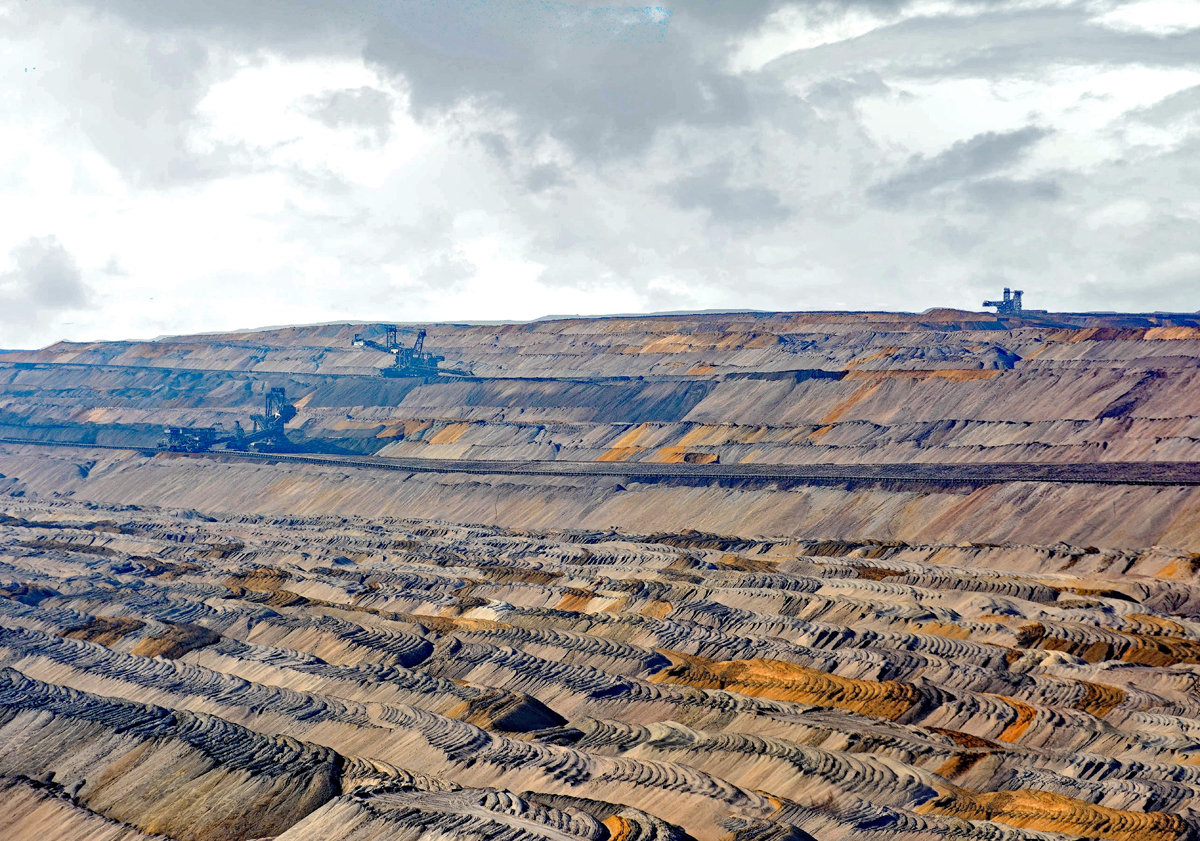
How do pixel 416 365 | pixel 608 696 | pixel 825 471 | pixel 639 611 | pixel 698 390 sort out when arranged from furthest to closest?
pixel 416 365, pixel 698 390, pixel 825 471, pixel 639 611, pixel 608 696

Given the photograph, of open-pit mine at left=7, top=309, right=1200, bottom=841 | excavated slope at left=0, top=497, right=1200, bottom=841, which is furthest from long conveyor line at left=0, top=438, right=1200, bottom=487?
excavated slope at left=0, top=497, right=1200, bottom=841

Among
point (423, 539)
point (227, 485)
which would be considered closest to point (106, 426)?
point (227, 485)

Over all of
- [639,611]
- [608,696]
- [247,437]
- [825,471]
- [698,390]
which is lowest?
[608,696]

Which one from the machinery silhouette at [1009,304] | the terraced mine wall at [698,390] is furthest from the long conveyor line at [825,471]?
the machinery silhouette at [1009,304]

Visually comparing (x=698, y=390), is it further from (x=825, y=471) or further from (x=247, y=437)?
(x=247, y=437)

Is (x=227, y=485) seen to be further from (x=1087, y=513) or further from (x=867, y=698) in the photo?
(x=867, y=698)

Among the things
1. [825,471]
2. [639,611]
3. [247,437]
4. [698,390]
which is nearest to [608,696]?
[639,611]
